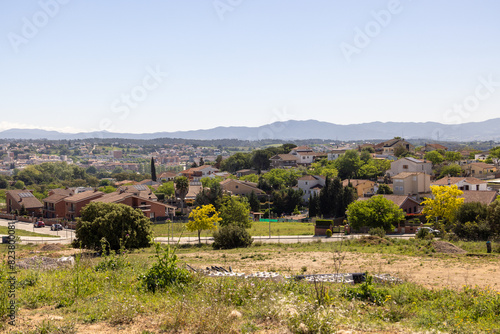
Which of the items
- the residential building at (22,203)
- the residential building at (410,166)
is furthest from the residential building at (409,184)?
the residential building at (22,203)

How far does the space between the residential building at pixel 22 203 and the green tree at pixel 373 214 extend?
49658 mm

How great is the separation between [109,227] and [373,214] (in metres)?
25.0

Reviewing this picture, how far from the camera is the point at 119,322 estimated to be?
8227 millimetres

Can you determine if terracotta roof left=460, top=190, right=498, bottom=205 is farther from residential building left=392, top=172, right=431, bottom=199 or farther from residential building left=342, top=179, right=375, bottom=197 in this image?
residential building left=342, top=179, right=375, bottom=197

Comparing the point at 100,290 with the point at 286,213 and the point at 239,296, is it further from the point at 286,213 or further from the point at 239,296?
the point at 286,213

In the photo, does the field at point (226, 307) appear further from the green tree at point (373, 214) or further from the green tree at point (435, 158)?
the green tree at point (435, 158)

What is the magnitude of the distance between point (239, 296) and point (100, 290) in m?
3.14

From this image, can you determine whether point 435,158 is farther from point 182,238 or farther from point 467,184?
point 182,238

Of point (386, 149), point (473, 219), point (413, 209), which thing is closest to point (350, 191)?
point (413, 209)

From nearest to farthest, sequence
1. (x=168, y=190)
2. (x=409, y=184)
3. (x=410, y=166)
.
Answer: (x=409, y=184) < (x=410, y=166) < (x=168, y=190)

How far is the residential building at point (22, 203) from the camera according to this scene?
67.8m

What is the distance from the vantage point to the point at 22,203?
6781 centimetres

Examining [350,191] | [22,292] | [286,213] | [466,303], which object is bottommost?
[286,213]

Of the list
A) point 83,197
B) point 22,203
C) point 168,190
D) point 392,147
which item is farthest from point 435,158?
point 22,203
